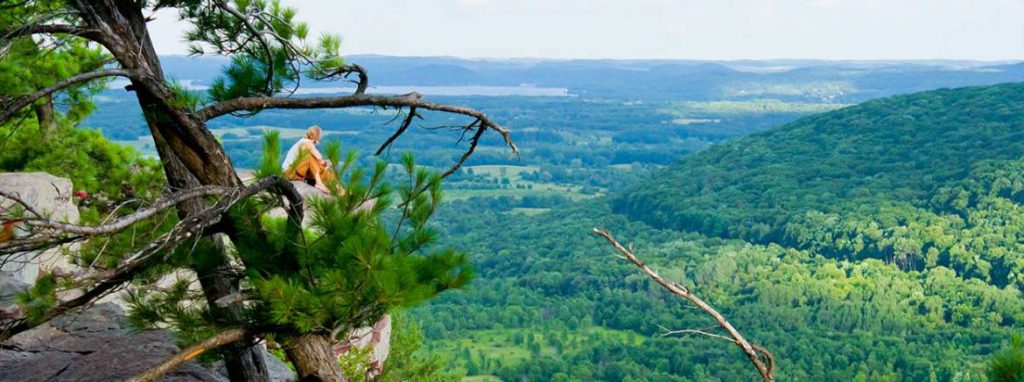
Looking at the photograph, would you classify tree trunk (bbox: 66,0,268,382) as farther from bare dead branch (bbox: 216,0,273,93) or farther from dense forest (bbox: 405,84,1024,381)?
dense forest (bbox: 405,84,1024,381)

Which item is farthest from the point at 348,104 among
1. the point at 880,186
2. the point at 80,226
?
the point at 880,186

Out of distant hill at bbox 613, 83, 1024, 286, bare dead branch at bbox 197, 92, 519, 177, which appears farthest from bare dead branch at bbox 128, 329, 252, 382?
distant hill at bbox 613, 83, 1024, 286

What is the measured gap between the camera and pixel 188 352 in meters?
5.14

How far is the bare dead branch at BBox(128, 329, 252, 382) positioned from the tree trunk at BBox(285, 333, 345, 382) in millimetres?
379

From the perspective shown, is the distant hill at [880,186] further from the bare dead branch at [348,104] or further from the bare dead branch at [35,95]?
the bare dead branch at [35,95]

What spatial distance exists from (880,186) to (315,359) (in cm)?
9394

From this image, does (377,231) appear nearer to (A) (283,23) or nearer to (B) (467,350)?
(A) (283,23)

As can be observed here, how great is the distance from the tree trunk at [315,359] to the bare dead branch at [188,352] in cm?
38

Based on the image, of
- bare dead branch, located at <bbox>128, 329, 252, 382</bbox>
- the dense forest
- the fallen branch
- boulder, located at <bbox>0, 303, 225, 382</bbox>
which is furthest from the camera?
the dense forest

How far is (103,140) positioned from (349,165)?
1347cm

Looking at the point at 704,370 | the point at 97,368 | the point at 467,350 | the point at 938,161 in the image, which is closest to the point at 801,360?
the point at 704,370

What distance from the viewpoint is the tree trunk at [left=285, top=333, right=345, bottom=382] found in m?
5.72

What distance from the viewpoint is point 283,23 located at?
5941 mm

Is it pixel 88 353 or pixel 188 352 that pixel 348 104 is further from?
pixel 88 353
